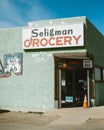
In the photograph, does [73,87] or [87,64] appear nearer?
[87,64]

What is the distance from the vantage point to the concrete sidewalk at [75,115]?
16312 millimetres

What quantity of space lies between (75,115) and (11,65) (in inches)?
274

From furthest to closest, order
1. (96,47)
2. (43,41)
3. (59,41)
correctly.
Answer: (96,47)
(43,41)
(59,41)

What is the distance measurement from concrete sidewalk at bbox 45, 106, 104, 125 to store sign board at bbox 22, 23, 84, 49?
4.32m

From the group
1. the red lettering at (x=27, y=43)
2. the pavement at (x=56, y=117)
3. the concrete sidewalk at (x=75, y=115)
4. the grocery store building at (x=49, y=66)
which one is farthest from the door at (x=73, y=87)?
the red lettering at (x=27, y=43)

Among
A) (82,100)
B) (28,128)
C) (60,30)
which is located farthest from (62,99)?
(28,128)

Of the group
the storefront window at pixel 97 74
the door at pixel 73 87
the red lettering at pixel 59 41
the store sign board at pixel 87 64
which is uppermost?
the red lettering at pixel 59 41

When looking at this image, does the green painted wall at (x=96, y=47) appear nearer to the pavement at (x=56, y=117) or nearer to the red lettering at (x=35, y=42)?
the pavement at (x=56, y=117)

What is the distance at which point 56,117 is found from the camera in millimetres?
18172

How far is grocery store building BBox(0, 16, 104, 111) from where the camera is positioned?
21062 mm

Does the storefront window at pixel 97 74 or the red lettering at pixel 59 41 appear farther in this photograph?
the storefront window at pixel 97 74

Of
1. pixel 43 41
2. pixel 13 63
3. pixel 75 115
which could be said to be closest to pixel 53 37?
pixel 43 41

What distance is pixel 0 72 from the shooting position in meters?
23.2

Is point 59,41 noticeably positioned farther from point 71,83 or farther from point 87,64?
point 71,83
